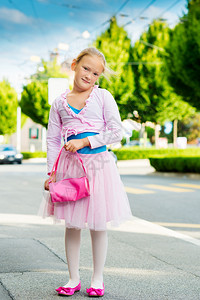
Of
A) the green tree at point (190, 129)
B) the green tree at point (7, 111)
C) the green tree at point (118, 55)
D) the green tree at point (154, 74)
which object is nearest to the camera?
the green tree at point (154, 74)

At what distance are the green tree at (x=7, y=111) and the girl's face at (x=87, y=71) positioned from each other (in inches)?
2232

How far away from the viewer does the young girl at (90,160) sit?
370cm

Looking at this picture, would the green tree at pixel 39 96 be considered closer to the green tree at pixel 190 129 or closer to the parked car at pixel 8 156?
the parked car at pixel 8 156

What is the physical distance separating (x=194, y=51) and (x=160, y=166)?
5549 millimetres

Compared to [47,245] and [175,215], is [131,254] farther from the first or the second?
[175,215]

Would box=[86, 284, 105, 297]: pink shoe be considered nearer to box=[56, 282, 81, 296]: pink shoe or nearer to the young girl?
the young girl

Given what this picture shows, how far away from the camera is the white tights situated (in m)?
Result: 3.81

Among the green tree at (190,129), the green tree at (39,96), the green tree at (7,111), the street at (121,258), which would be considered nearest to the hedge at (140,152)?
the green tree at (39,96)

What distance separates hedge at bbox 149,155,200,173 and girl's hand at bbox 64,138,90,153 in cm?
1745

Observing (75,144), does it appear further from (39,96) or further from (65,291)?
(39,96)

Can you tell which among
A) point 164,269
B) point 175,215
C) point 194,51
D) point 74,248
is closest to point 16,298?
point 74,248

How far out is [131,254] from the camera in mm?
5551

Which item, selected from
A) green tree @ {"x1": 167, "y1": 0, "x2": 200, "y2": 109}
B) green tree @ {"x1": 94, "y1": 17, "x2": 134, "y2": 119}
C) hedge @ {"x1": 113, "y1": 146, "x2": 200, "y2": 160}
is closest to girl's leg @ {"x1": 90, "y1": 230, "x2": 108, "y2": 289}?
green tree @ {"x1": 167, "y1": 0, "x2": 200, "y2": 109}

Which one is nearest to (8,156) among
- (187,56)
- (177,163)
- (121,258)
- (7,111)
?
(177,163)
